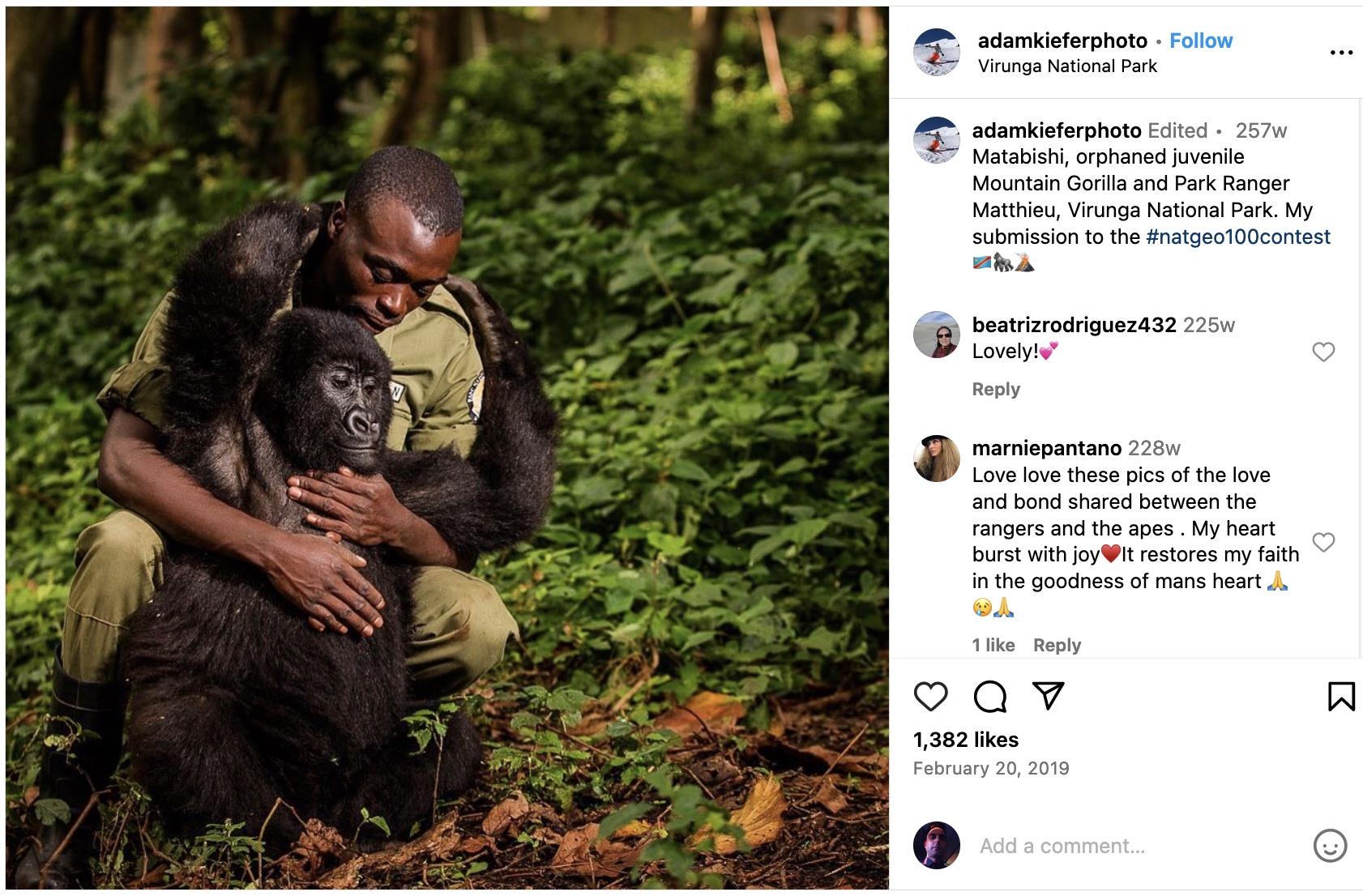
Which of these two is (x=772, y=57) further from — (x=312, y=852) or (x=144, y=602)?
(x=312, y=852)

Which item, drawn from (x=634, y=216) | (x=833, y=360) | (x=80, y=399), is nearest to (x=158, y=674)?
(x=833, y=360)

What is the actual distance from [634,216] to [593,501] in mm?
2134

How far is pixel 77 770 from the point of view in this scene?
124 inches

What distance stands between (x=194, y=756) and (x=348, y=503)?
61 cm

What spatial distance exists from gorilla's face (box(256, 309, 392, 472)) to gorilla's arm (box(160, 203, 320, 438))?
8cm

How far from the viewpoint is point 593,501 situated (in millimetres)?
4816

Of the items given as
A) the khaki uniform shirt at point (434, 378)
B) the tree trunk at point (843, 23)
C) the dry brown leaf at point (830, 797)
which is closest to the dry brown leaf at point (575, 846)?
the dry brown leaf at point (830, 797)

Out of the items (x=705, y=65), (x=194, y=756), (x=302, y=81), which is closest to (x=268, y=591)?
(x=194, y=756)

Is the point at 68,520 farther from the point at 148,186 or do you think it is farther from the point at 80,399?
the point at 148,186
